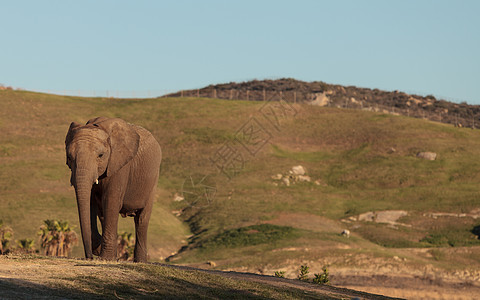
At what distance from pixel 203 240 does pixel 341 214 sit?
2254 cm

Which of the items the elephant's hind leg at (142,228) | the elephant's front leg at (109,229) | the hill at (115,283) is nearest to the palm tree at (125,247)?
the elephant's hind leg at (142,228)

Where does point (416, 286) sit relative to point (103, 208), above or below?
below

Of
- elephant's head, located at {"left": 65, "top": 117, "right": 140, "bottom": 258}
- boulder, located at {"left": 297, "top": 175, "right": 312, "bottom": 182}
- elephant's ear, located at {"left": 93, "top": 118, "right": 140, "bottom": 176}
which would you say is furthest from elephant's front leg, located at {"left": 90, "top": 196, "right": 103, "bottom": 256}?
boulder, located at {"left": 297, "top": 175, "right": 312, "bottom": 182}

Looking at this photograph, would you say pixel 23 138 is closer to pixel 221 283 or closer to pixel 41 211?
pixel 41 211

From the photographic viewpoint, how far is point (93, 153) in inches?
787

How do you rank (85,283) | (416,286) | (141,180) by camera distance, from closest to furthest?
(85,283) < (141,180) < (416,286)

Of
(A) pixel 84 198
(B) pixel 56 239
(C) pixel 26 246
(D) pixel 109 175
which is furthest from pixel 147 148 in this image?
(C) pixel 26 246

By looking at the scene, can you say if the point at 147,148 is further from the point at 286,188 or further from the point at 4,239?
the point at 286,188

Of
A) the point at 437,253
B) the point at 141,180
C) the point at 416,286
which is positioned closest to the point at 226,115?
the point at 437,253

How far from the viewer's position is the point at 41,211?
74.9 metres

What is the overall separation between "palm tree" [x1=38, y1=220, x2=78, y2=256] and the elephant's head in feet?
112

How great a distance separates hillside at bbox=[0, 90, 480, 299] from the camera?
6284 cm

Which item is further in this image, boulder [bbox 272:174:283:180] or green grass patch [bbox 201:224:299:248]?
boulder [bbox 272:174:283:180]

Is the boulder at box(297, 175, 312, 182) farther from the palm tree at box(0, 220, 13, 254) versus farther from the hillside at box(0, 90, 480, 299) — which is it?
the palm tree at box(0, 220, 13, 254)
